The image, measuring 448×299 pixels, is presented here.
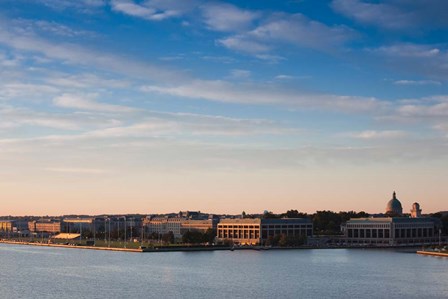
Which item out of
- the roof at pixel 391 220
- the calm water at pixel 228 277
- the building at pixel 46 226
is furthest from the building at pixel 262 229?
the building at pixel 46 226

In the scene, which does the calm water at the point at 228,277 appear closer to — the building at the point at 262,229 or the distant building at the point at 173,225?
the building at the point at 262,229

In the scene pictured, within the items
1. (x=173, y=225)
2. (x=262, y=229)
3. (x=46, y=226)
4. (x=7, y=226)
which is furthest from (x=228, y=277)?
(x=7, y=226)

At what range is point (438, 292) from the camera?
38.4 meters

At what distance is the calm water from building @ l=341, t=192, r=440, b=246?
21.4 m

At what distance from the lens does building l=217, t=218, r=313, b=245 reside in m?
84.9

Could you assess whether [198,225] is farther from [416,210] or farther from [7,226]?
[7,226]

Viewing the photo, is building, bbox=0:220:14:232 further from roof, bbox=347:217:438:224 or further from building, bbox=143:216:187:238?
roof, bbox=347:217:438:224

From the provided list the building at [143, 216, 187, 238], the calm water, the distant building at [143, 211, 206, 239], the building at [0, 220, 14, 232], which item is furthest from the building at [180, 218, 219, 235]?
the building at [0, 220, 14, 232]

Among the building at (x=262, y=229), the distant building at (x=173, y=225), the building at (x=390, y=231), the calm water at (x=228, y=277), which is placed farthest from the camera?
the distant building at (x=173, y=225)

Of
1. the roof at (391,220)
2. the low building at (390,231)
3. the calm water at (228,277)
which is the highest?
the roof at (391,220)

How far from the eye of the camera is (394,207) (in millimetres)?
100438

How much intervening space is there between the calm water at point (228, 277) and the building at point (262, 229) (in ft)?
69.9

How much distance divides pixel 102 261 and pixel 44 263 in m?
3.97

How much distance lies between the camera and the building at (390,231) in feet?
278
